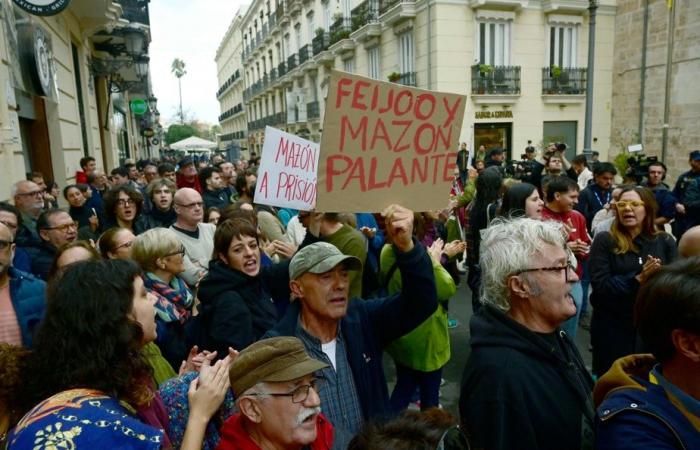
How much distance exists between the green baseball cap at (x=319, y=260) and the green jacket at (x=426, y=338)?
1082 mm

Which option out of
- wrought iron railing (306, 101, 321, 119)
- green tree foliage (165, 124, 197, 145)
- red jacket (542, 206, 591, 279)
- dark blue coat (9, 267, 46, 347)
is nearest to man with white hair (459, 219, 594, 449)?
dark blue coat (9, 267, 46, 347)

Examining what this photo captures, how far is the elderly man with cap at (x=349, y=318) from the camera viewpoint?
7.02ft

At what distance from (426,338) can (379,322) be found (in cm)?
108

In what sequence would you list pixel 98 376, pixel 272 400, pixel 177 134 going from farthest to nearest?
pixel 177 134 → pixel 272 400 → pixel 98 376

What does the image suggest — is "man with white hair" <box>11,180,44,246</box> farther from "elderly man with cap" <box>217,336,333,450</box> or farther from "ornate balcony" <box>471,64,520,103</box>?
"ornate balcony" <box>471,64,520,103</box>

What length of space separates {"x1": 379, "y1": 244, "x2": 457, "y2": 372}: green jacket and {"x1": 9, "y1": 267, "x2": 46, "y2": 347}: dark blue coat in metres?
2.11

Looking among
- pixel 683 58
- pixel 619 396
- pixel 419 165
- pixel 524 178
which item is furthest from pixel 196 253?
pixel 683 58

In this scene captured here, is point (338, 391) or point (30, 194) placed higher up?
point (30, 194)

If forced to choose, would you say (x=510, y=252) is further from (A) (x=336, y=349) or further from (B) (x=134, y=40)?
(B) (x=134, y=40)

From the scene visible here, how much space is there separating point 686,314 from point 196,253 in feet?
12.1

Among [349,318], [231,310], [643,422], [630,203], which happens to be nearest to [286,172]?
[231,310]

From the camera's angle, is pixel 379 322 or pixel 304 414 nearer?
pixel 304 414

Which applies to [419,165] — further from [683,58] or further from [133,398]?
[683,58]

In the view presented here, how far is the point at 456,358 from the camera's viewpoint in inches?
191
